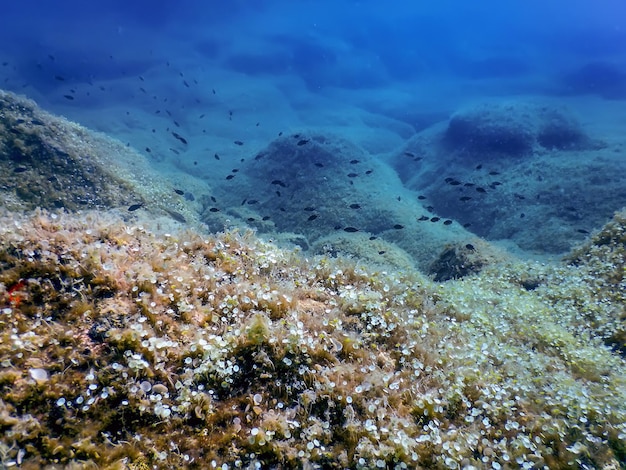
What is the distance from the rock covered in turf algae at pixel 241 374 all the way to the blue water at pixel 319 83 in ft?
44.5

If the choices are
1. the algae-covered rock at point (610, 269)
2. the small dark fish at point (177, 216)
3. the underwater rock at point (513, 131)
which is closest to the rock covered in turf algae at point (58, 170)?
the small dark fish at point (177, 216)

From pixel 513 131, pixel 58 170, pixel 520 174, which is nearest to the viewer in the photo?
pixel 58 170

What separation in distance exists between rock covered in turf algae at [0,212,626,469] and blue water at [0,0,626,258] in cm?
1357

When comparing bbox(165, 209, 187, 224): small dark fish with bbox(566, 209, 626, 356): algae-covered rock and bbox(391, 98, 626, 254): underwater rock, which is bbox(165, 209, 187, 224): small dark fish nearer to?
bbox(391, 98, 626, 254): underwater rock

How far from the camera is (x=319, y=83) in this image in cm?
6253

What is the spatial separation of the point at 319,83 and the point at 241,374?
65.1m

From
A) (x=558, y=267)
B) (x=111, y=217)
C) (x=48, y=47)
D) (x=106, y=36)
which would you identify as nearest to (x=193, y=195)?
(x=111, y=217)

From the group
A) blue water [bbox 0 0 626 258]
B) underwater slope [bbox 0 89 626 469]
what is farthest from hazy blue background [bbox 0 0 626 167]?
underwater slope [bbox 0 89 626 469]

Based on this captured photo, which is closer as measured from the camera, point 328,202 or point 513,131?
point 328,202

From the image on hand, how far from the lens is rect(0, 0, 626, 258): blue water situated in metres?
22.2

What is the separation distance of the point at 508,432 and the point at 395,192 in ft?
62.9

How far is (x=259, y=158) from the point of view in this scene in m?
23.6

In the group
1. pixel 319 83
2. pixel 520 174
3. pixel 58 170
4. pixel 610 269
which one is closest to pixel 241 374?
pixel 610 269

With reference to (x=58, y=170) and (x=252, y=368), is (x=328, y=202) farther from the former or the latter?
(x=252, y=368)
